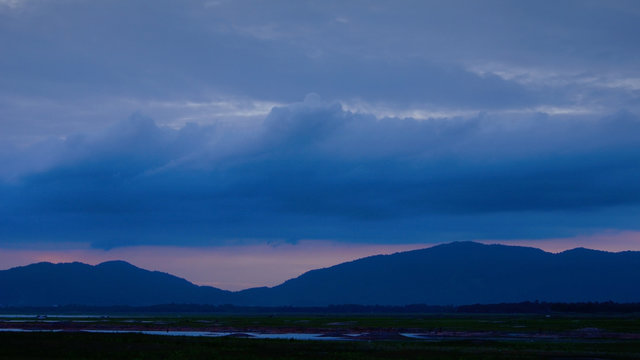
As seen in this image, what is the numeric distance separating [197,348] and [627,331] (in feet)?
199

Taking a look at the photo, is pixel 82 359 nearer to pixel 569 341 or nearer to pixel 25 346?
pixel 25 346

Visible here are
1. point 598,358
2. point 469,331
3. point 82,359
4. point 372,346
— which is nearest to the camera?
point 82,359

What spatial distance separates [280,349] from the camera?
67.0 m

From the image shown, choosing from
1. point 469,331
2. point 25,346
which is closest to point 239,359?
point 25,346

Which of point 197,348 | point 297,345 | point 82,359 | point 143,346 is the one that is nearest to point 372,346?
point 297,345

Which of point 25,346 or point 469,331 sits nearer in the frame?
point 25,346

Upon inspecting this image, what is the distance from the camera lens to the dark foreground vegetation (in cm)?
5994

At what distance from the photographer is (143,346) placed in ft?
225

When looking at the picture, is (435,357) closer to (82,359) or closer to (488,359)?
(488,359)

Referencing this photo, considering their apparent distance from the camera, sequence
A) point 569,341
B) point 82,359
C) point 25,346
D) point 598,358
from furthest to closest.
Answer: point 569,341, point 25,346, point 598,358, point 82,359

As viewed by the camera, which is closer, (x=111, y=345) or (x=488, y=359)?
(x=488, y=359)

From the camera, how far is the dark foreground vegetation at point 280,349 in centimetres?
5994

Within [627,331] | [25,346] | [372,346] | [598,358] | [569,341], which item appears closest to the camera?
[598,358]

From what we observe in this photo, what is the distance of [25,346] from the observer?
2594 inches
